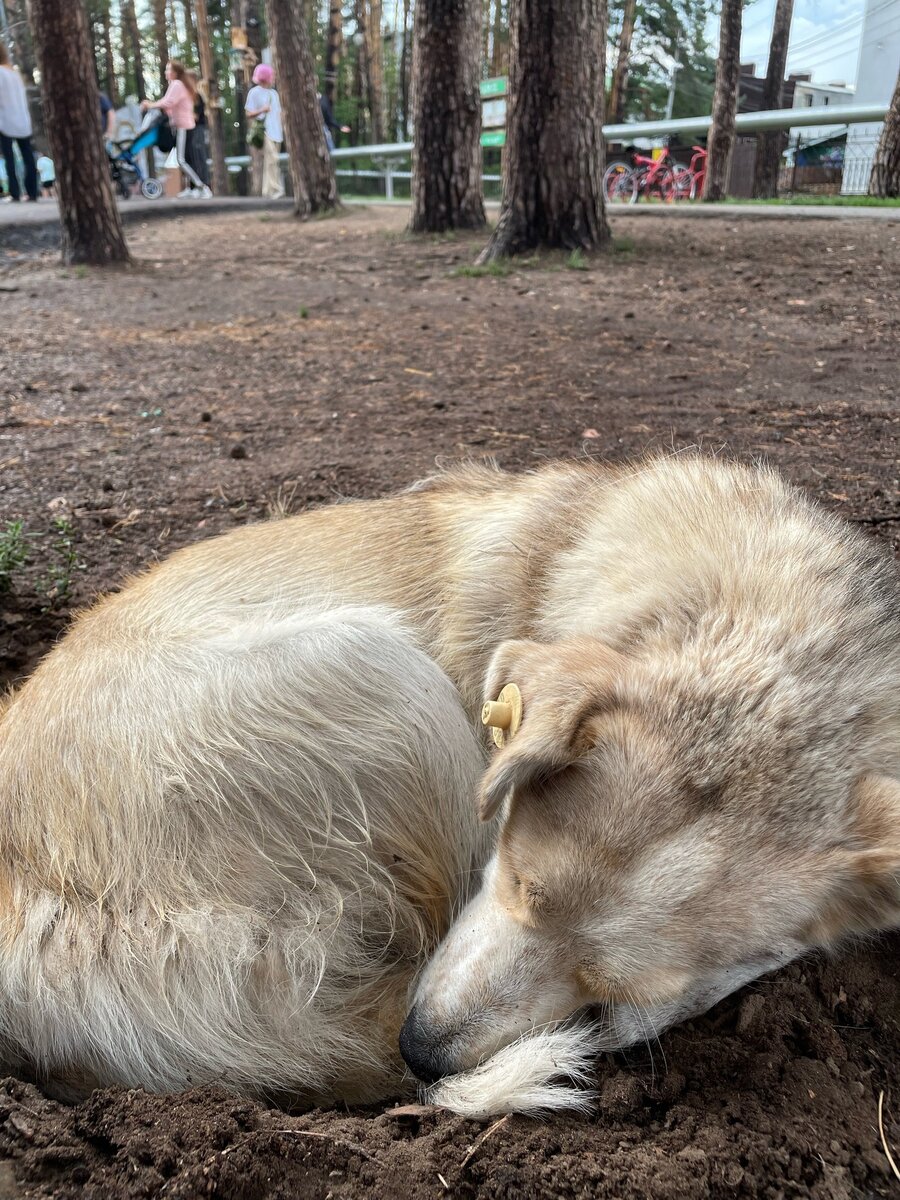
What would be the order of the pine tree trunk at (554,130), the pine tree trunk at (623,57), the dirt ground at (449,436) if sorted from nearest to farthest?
the dirt ground at (449,436) < the pine tree trunk at (554,130) < the pine tree trunk at (623,57)

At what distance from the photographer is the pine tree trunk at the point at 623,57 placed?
130 ft

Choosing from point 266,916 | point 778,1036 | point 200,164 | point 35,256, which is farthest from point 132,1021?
point 200,164

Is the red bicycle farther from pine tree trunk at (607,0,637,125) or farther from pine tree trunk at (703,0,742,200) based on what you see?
pine tree trunk at (607,0,637,125)

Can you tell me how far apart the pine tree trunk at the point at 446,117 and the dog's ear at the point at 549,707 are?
12.8 m

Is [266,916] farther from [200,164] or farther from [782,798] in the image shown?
[200,164]

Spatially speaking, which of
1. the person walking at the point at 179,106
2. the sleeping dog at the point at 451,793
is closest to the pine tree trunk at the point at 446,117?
the sleeping dog at the point at 451,793

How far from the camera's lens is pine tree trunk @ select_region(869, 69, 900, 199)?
15500 mm

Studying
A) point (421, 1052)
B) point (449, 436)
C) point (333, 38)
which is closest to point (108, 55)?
point (333, 38)

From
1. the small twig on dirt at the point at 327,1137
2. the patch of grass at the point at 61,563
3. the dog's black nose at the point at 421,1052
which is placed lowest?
the dog's black nose at the point at 421,1052

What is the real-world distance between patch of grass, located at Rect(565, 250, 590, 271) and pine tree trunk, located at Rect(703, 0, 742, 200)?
13.6m

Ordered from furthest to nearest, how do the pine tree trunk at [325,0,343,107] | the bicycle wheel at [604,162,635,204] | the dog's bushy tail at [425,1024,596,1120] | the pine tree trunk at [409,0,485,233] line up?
the pine tree trunk at [325,0,343,107] → the bicycle wheel at [604,162,635,204] → the pine tree trunk at [409,0,485,233] → the dog's bushy tail at [425,1024,596,1120]

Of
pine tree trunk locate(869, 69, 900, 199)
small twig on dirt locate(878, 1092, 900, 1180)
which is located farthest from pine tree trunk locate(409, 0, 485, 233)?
small twig on dirt locate(878, 1092, 900, 1180)

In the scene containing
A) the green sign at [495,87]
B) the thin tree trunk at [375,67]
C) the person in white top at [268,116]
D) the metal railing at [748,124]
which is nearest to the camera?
the metal railing at [748,124]

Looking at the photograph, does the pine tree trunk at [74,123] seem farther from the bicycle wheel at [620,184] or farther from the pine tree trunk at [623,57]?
the pine tree trunk at [623,57]
